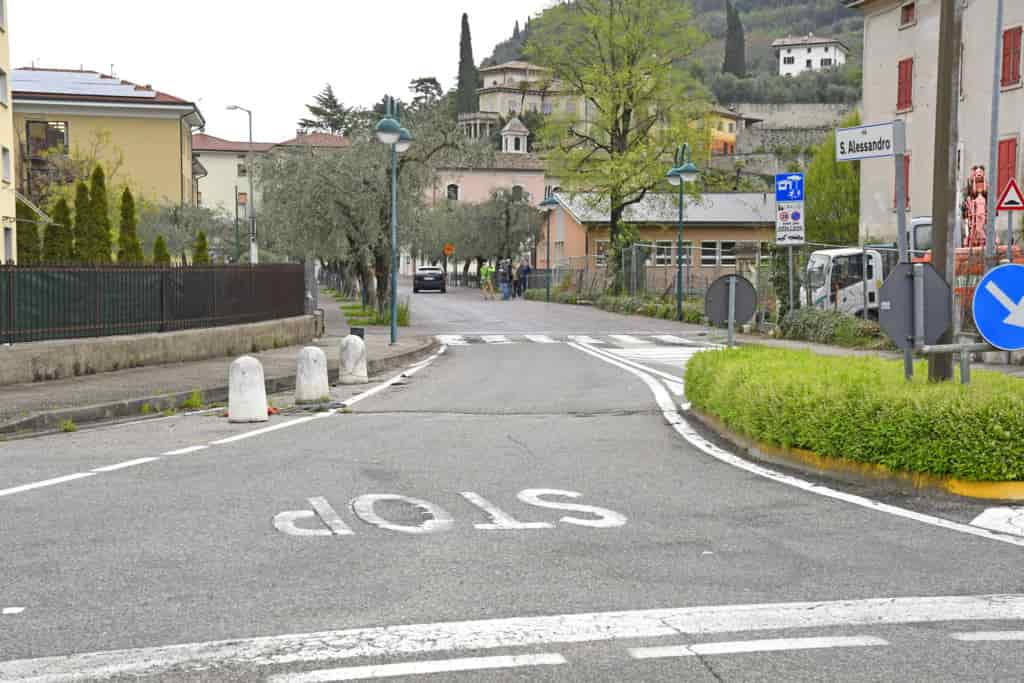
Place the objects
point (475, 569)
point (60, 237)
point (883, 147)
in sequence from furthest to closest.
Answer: point (60, 237) → point (883, 147) → point (475, 569)

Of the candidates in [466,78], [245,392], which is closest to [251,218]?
[245,392]

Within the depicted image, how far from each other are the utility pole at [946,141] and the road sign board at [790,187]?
45.4 ft

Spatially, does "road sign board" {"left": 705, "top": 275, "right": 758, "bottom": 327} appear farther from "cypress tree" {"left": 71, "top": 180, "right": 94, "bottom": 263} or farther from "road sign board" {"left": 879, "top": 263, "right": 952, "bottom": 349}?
"cypress tree" {"left": 71, "top": 180, "right": 94, "bottom": 263}

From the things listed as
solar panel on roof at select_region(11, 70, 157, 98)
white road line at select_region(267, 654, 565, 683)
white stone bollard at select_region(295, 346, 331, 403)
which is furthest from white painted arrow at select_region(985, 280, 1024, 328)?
solar panel on roof at select_region(11, 70, 157, 98)

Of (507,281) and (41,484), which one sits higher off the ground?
(507,281)

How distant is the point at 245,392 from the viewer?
12.9 m

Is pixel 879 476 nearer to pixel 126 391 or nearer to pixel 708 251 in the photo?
pixel 126 391

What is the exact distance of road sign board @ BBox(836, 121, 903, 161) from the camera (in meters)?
9.18

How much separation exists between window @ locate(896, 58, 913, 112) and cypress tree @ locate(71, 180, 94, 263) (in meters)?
25.5

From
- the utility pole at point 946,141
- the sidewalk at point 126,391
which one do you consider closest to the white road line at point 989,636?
the utility pole at point 946,141

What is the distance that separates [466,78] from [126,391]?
153 m

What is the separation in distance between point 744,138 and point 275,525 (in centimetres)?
14144

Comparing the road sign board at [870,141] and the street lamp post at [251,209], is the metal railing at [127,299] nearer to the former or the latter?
the street lamp post at [251,209]

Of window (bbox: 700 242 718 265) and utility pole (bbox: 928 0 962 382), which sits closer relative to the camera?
utility pole (bbox: 928 0 962 382)
